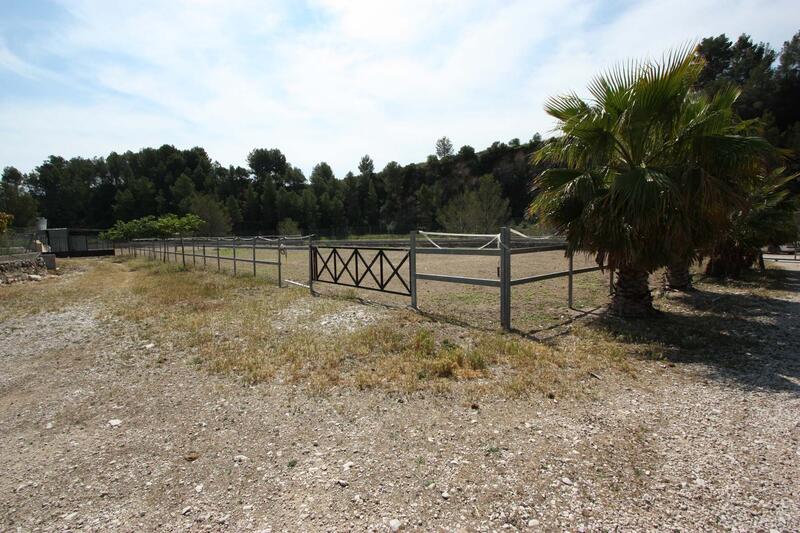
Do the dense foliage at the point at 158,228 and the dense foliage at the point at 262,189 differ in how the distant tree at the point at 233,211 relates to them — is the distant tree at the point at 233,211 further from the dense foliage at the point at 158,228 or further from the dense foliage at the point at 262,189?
the dense foliage at the point at 158,228

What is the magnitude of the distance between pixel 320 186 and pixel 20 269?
246 ft

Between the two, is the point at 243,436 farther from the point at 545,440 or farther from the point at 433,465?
the point at 545,440

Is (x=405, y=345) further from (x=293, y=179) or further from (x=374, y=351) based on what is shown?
(x=293, y=179)

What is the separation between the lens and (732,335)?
19.0 feet

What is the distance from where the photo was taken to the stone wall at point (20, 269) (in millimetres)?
15411

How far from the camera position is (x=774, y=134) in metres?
43.9

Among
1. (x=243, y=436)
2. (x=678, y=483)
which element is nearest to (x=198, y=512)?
(x=243, y=436)

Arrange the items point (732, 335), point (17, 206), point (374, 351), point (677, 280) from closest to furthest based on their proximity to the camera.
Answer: point (374, 351) → point (732, 335) → point (677, 280) → point (17, 206)

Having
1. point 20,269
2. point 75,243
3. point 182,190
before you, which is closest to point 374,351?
point 20,269

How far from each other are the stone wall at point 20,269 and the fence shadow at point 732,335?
64.4 feet

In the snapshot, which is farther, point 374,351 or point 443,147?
point 443,147

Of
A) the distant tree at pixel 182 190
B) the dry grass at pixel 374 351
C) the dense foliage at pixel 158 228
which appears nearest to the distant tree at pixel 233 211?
the distant tree at pixel 182 190

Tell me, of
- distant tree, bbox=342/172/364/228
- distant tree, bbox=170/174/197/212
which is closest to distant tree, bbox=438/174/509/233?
distant tree, bbox=342/172/364/228

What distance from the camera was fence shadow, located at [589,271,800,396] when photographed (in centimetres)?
434
